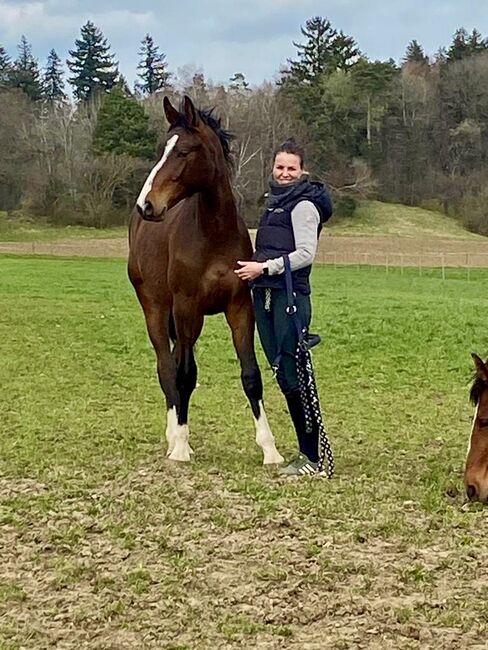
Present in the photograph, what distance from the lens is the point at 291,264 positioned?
6.25m

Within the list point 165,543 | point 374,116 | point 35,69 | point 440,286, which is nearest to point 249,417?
point 165,543

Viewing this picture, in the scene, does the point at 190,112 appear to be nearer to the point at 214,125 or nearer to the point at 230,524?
the point at 214,125

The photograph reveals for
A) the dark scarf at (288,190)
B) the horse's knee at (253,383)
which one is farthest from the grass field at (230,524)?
the dark scarf at (288,190)

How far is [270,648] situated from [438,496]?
2.50m

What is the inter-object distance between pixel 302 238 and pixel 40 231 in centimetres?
5543

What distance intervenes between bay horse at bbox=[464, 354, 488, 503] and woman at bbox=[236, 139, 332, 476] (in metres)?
1.26

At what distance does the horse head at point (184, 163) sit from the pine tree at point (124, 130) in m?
53.5

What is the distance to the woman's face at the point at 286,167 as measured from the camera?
6.27 metres

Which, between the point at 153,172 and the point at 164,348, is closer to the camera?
the point at 153,172

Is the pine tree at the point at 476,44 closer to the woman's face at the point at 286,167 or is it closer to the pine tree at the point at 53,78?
the pine tree at the point at 53,78

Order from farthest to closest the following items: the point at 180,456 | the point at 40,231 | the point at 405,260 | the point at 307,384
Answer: the point at 40,231 < the point at 405,260 < the point at 180,456 < the point at 307,384

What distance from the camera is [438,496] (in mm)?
5926

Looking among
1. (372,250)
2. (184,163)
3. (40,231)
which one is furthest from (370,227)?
(184,163)

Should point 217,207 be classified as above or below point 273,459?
above
